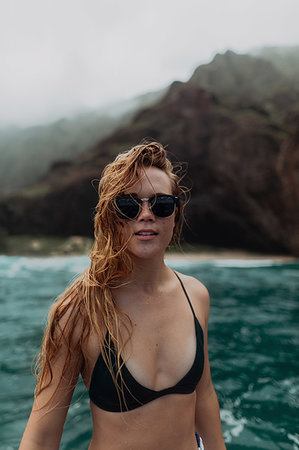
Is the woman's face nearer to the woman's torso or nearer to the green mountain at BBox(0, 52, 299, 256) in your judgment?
the woman's torso

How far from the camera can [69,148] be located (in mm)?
45562

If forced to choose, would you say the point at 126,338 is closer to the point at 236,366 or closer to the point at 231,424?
the point at 231,424

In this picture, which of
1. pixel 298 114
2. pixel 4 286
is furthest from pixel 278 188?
pixel 4 286

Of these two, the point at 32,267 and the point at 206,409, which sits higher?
the point at 206,409

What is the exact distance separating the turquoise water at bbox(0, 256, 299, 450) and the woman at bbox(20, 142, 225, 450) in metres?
1.66

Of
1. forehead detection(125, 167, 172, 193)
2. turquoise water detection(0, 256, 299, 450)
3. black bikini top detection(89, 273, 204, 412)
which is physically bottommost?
turquoise water detection(0, 256, 299, 450)

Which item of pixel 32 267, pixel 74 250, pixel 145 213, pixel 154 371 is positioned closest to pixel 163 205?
pixel 145 213

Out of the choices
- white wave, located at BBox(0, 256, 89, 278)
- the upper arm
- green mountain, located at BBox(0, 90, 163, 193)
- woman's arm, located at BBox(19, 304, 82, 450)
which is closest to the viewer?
woman's arm, located at BBox(19, 304, 82, 450)

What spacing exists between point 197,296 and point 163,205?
51 cm

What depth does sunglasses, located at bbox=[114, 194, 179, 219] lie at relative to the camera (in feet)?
3.84

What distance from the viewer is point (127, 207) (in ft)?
3.85

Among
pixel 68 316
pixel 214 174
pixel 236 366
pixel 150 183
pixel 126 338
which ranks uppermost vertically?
pixel 214 174

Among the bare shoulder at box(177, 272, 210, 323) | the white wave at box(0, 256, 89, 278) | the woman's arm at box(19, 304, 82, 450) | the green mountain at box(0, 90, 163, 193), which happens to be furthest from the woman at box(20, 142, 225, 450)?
the green mountain at box(0, 90, 163, 193)

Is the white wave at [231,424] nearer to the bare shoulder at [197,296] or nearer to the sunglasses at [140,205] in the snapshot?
the bare shoulder at [197,296]
